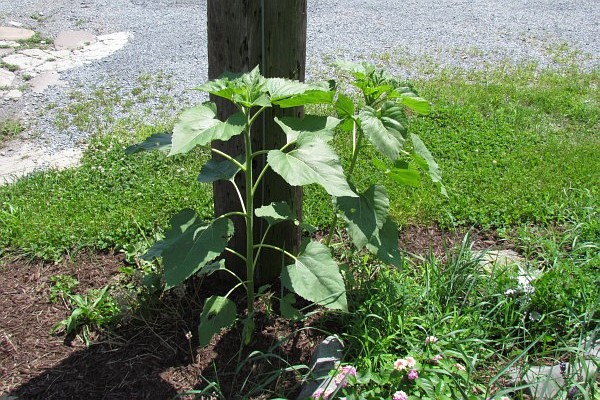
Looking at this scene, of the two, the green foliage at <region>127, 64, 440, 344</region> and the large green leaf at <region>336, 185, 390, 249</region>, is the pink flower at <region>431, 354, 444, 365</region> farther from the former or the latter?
the large green leaf at <region>336, 185, 390, 249</region>

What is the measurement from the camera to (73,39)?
267 inches

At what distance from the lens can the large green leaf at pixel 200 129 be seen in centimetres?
218

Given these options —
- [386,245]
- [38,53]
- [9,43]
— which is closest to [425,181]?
[386,245]

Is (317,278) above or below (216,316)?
above

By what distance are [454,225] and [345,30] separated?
174 inches

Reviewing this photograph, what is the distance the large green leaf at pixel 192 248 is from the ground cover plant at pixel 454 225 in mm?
487

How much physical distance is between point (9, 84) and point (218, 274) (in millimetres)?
3693

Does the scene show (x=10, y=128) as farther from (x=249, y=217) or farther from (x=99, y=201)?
(x=249, y=217)

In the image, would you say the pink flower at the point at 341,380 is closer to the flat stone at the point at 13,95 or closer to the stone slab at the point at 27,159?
the stone slab at the point at 27,159

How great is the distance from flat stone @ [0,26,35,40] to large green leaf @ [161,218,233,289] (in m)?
5.34

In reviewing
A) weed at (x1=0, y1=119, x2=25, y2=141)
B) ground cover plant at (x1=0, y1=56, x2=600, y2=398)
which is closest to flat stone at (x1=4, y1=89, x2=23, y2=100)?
weed at (x1=0, y1=119, x2=25, y2=141)

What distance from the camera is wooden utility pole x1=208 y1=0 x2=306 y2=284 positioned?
262 centimetres

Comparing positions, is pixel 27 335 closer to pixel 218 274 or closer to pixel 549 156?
pixel 218 274

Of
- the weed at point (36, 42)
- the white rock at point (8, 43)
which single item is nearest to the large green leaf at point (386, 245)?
the weed at point (36, 42)
